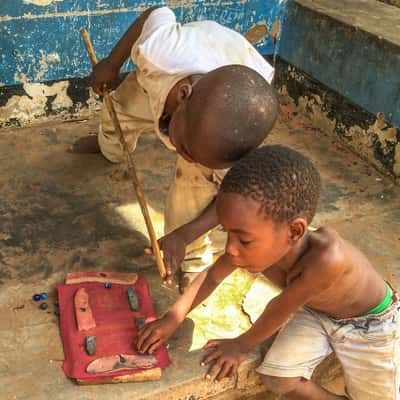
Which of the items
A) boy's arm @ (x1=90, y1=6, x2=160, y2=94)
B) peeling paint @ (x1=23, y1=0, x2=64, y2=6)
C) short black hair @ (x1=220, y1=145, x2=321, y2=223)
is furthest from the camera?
peeling paint @ (x1=23, y1=0, x2=64, y2=6)

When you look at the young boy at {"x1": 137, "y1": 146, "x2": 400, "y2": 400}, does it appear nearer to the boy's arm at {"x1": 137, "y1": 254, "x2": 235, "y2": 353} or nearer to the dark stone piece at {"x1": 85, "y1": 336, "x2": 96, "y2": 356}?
Result: the boy's arm at {"x1": 137, "y1": 254, "x2": 235, "y2": 353}

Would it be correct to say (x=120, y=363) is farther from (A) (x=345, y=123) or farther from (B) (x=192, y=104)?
(A) (x=345, y=123)

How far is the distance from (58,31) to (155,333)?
1736mm

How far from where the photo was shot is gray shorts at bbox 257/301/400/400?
155 centimetres

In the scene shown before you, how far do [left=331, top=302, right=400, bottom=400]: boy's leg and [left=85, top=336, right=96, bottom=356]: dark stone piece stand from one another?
732 mm

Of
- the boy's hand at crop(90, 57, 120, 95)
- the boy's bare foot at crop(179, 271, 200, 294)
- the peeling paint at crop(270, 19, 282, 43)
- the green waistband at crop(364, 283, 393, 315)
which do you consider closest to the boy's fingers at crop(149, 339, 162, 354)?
the boy's bare foot at crop(179, 271, 200, 294)

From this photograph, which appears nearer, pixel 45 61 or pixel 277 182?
pixel 277 182

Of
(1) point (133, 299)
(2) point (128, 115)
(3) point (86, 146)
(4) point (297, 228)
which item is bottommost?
(1) point (133, 299)

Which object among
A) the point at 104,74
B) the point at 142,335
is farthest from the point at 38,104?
the point at 142,335

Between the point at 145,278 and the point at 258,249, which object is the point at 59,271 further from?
the point at 258,249

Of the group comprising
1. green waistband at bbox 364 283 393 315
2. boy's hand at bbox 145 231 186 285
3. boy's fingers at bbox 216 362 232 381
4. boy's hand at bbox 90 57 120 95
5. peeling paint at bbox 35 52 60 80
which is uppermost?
boy's hand at bbox 90 57 120 95

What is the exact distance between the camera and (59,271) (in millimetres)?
1917

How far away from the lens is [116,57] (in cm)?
218

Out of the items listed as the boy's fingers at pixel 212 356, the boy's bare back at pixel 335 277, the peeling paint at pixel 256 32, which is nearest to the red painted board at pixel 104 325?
the boy's fingers at pixel 212 356
